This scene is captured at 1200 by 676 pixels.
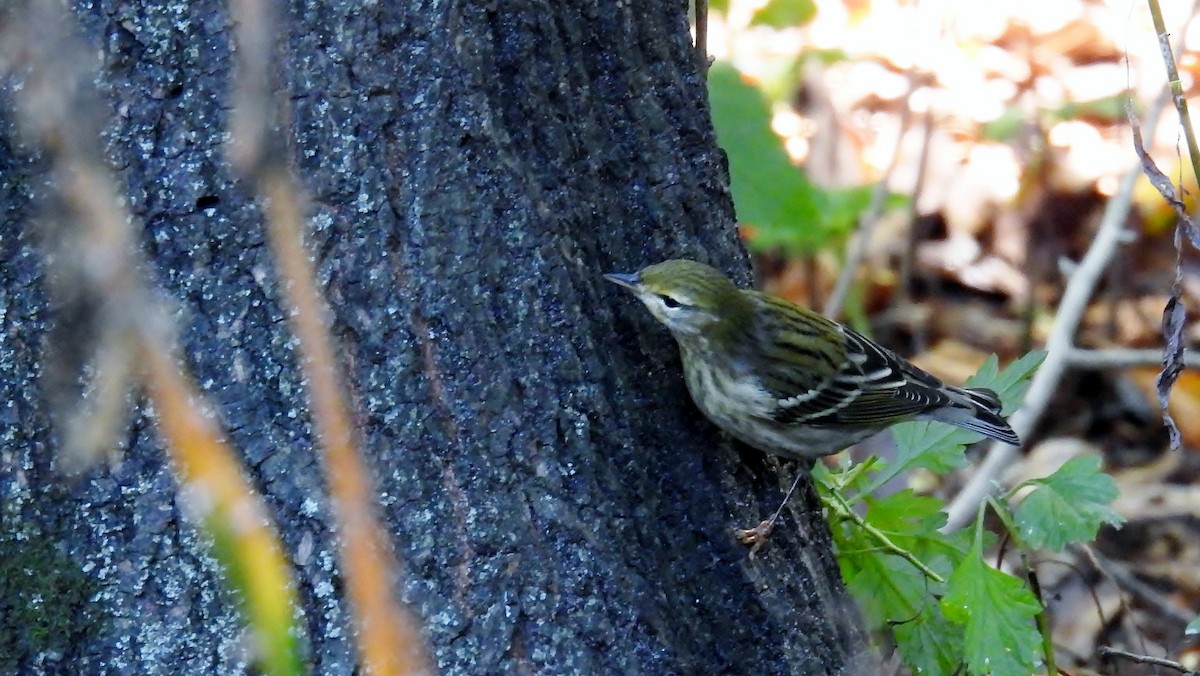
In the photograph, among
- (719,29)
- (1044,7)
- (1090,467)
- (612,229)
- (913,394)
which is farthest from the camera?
(1044,7)

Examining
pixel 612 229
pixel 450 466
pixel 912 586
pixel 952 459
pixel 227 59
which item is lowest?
pixel 912 586

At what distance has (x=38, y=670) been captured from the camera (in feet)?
7.33

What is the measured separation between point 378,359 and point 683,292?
2.41ft

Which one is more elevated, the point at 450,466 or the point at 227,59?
the point at 227,59

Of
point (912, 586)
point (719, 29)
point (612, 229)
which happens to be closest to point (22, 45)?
point (612, 229)

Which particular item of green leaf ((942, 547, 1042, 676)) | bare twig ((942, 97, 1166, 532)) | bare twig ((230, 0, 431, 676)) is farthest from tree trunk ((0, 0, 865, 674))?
bare twig ((942, 97, 1166, 532))

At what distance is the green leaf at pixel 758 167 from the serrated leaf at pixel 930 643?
8.35 ft

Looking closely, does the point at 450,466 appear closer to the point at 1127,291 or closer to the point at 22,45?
the point at 22,45

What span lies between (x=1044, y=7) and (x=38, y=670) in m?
7.30

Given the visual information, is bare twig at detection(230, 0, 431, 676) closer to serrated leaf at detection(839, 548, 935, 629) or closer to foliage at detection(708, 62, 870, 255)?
serrated leaf at detection(839, 548, 935, 629)

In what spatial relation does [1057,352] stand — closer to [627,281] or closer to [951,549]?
[951,549]

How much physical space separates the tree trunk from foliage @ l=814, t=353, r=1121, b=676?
0.70m

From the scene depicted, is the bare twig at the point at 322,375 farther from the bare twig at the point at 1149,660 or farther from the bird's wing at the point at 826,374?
the bare twig at the point at 1149,660

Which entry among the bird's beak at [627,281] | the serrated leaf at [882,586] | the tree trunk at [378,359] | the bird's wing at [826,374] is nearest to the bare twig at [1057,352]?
the bird's wing at [826,374]
